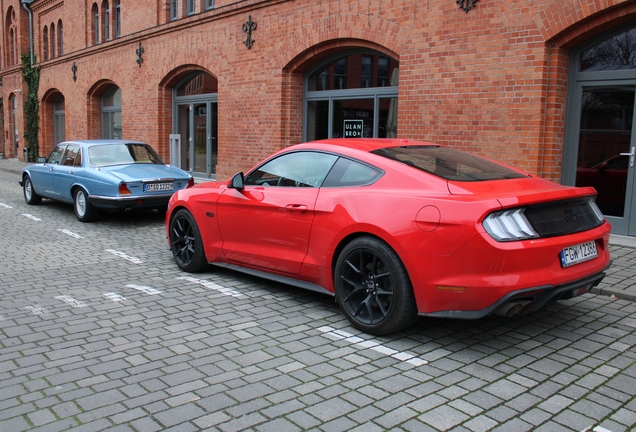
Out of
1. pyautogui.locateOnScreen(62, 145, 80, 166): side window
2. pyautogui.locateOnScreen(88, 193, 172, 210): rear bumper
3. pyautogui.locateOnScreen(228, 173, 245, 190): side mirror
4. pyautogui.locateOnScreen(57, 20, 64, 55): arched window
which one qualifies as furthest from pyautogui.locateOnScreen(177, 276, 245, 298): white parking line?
pyautogui.locateOnScreen(57, 20, 64, 55): arched window

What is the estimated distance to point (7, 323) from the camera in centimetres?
477

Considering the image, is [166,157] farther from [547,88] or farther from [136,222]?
[547,88]

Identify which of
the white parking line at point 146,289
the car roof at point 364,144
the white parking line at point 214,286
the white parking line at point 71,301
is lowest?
the white parking line at point 71,301

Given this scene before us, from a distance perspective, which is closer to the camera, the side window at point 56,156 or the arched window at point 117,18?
the side window at point 56,156

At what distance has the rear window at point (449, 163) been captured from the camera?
180 inches

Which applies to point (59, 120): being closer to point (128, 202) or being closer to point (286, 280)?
point (128, 202)

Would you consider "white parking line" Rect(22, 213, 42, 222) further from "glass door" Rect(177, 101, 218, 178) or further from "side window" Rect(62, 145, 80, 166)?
"glass door" Rect(177, 101, 218, 178)

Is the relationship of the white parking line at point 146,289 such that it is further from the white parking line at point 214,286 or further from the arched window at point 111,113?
the arched window at point 111,113

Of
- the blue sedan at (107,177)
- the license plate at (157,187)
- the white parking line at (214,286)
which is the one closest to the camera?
the white parking line at (214,286)

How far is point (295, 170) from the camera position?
5457 mm

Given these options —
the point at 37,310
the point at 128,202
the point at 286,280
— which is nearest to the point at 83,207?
the point at 128,202

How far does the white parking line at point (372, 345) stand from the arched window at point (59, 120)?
84.4ft

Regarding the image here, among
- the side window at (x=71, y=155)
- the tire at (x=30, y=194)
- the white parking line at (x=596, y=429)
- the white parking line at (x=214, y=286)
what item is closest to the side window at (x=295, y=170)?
the white parking line at (x=214, y=286)

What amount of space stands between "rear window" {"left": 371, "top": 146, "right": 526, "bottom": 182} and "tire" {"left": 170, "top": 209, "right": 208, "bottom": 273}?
247cm
